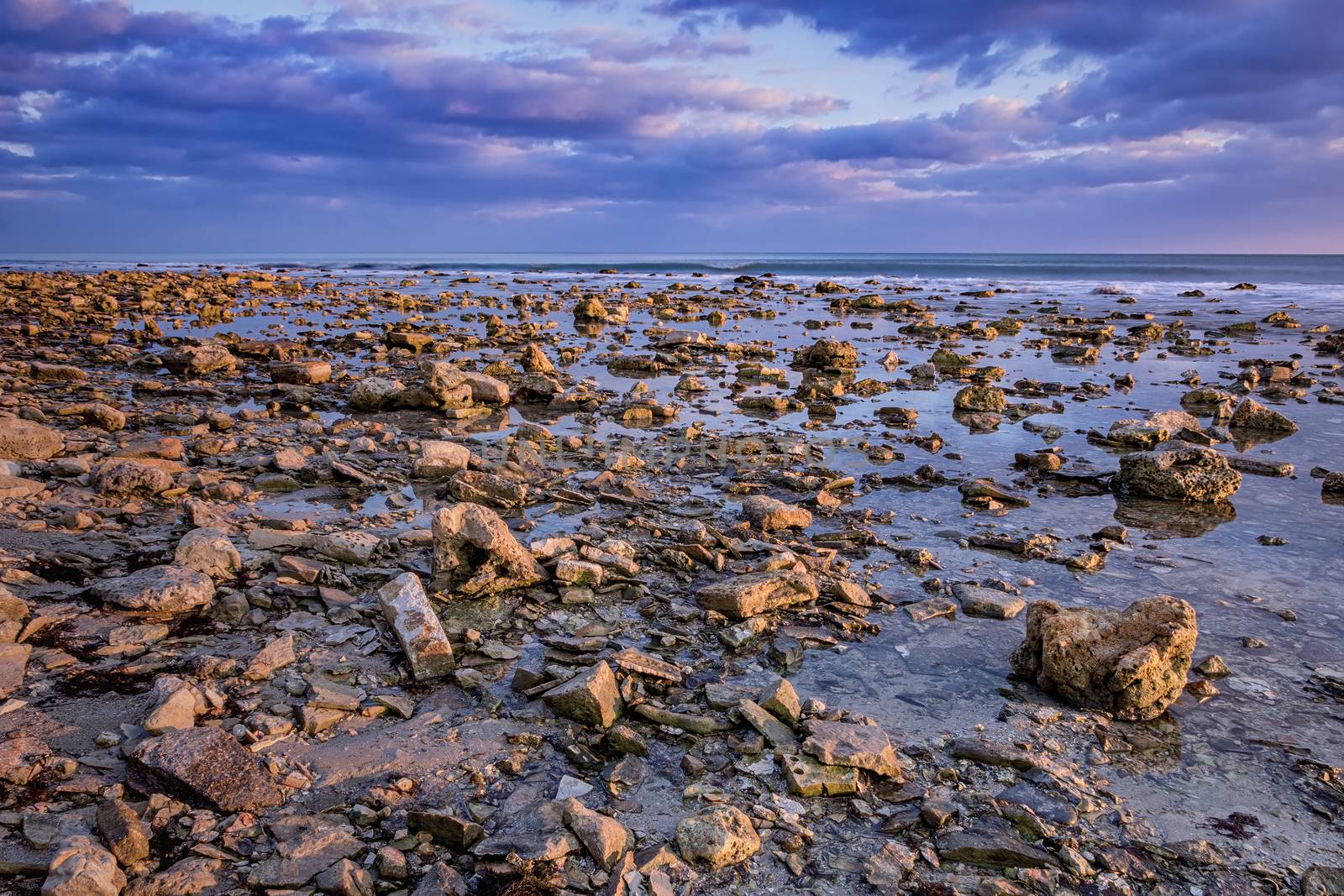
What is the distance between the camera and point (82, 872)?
249cm

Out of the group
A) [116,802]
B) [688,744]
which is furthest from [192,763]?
[688,744]

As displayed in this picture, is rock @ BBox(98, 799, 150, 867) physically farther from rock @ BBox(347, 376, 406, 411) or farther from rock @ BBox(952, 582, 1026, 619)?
rock @ BBox(347, 376, 406, 411)

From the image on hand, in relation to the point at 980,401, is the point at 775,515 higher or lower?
lower

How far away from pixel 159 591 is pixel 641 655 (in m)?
3.04

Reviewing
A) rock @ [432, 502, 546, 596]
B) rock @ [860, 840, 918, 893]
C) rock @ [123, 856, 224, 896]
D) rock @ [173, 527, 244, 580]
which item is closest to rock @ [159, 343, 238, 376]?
rock @ [173, 527, 244, 580]

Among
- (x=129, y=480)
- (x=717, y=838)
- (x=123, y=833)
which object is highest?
(x=129, y=480)

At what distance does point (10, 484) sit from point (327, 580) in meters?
3.43

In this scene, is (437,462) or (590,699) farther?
(437,462)

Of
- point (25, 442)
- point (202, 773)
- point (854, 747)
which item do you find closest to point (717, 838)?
point (854, 747)

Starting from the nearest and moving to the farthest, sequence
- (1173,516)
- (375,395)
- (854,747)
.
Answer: (854,747)
(1173,516)
(375,395)

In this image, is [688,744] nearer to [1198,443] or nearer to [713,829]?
[713,829]

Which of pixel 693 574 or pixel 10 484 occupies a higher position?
pixel 10 484

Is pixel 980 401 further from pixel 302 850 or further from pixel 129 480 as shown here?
pixel 302 850

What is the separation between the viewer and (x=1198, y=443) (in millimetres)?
10109
